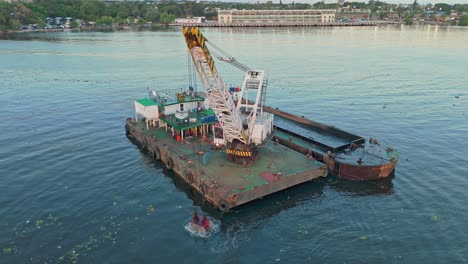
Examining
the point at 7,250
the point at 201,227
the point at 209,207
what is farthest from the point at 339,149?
the point at 7,250

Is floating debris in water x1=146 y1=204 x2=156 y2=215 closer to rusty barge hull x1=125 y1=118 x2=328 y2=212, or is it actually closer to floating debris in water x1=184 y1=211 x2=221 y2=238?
floating debris in water x1=184 y1=211 x2=221 y2=238

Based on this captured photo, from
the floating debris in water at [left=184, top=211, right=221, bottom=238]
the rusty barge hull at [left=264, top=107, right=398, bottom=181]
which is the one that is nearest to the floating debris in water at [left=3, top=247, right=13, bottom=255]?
the floating debris in water at [left=184, top=211, right=221, bottom=238]

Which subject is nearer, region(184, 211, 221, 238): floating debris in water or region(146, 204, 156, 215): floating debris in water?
region(184, 211, 221, 238): floating debris in water

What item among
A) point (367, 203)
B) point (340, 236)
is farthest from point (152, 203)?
point (367, 203)

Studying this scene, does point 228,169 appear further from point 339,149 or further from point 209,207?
point 339,149

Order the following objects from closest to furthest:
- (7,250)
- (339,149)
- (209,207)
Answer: (7,250)
(209,207)
(339,149)

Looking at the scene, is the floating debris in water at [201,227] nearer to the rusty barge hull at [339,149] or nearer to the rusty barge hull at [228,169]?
the rusty barge hull at [228,169]
